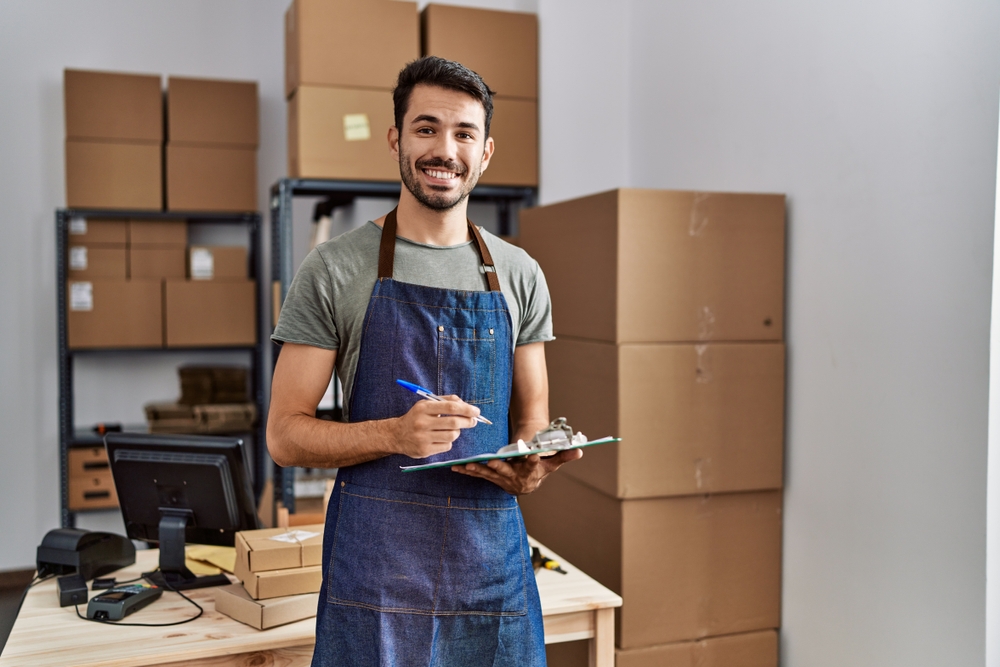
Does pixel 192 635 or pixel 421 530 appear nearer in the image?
pixel 421 530

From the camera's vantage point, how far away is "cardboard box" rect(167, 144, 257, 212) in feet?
12.9

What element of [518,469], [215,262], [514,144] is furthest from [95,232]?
[518,469]

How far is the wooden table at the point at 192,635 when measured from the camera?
1562mm

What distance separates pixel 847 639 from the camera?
207 cm

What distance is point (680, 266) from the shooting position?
7.13ft

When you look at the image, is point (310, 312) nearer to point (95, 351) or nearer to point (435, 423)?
point (435, 423)

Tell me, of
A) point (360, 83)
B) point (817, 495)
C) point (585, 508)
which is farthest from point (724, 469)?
point (360, 83)

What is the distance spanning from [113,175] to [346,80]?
1.60m

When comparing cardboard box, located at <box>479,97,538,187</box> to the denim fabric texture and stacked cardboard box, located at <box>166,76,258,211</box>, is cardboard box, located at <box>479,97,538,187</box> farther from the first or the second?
the denim fabric texture

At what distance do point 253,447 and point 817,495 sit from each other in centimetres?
297

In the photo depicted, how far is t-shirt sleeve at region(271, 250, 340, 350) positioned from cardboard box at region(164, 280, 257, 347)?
9.29ft

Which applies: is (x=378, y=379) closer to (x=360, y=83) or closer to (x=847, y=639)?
(x=847, y=639)

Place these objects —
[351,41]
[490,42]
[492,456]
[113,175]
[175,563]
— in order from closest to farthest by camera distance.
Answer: [492,456], [175,563], [351,41], [490,42], [113,175]

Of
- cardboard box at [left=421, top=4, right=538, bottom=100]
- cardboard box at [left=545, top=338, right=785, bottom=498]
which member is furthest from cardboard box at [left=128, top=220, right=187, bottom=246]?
cardboard box at [left=545, top=338, right=785, bottom=498]
